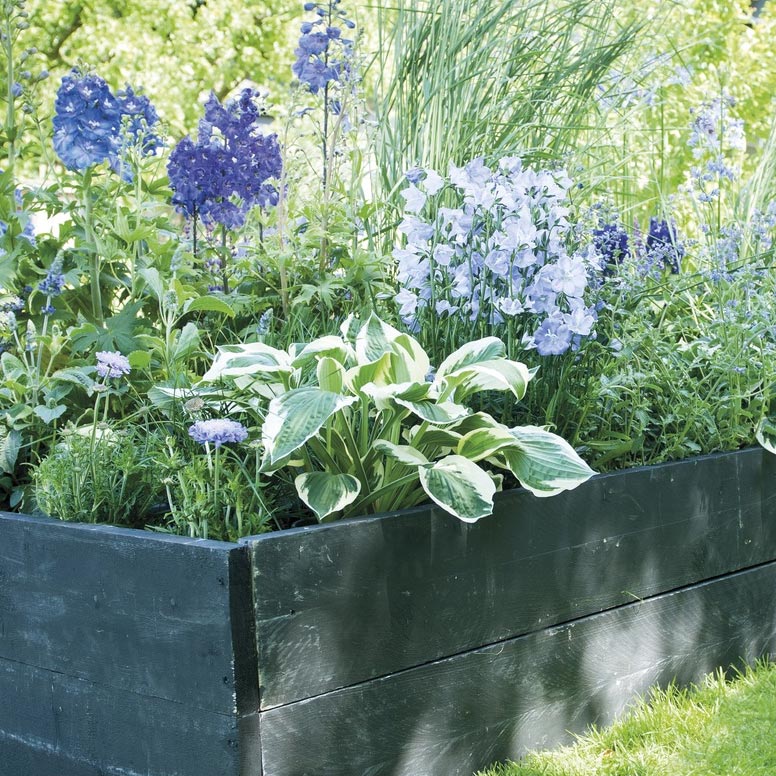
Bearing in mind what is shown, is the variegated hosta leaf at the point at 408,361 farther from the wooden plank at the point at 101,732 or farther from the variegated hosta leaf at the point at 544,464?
the wooden plank at the point at 101,732

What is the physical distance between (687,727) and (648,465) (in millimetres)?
545

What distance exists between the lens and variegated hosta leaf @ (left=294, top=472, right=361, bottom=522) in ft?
5.29

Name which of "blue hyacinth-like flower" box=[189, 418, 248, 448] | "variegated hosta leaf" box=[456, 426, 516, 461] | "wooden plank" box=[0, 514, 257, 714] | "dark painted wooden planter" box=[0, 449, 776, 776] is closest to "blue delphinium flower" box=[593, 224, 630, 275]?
"dark painted wooden planter" box=[0, 449, 776, 776]

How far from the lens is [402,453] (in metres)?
1.69

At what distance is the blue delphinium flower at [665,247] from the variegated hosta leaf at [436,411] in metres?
1.14

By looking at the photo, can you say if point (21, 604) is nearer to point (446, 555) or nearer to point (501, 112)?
point (446, 555)

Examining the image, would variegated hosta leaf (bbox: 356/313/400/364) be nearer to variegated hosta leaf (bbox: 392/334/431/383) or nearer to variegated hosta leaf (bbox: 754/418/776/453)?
variegated hosta leaf (bbox: 392/334/431/383)

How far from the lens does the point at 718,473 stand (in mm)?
2279

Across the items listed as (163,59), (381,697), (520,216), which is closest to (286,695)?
(381,697)

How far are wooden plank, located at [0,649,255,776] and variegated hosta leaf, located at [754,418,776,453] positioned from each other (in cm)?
153

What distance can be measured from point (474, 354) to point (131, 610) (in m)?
0.77

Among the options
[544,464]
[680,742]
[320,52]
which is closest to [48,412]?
[544,464]

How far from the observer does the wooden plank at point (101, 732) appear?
4.75 feet

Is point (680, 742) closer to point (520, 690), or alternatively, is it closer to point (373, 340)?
point (520, 690)
